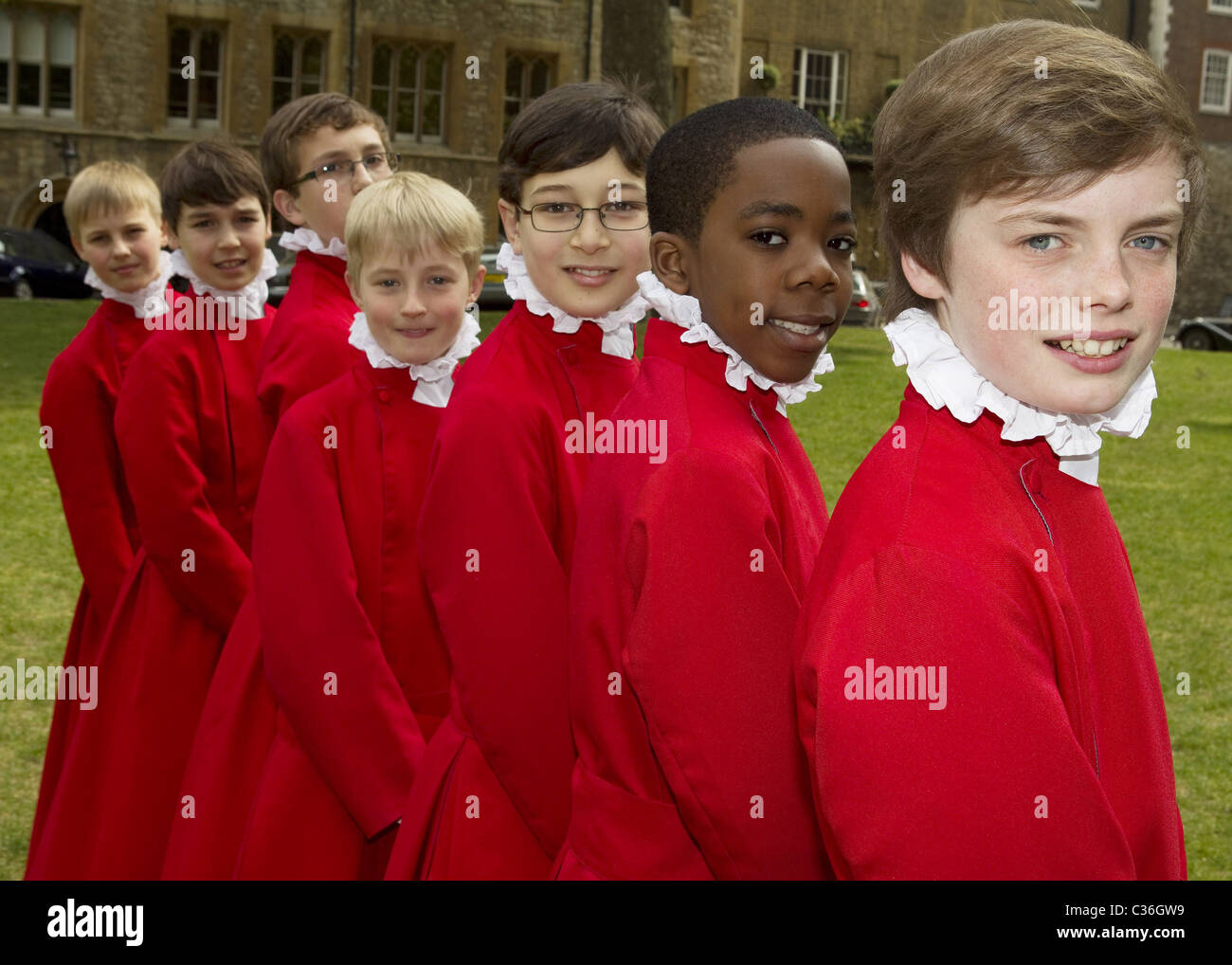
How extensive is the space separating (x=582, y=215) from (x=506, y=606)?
0.74 m

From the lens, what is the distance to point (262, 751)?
326 centimetres

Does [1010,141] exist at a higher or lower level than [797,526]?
higher

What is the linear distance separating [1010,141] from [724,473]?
1.97 feet

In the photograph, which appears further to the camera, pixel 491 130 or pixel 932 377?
pixel 491 130

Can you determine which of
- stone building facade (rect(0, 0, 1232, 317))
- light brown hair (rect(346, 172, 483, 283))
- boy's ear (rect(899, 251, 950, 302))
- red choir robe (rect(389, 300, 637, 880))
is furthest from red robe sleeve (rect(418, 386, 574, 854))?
stone building facade (rect(0, 0, 1232, 317))

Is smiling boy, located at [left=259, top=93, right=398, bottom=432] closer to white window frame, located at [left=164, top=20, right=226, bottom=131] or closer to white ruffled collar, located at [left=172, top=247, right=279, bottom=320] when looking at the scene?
white ruffled collar, located at [left=172, top=247, right=279, bottom=320]

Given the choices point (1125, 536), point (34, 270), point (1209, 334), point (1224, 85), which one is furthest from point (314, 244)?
point (1224, 85)

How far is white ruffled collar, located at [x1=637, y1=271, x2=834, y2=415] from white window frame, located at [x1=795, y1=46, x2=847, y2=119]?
117ft

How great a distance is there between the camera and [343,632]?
9.59ft

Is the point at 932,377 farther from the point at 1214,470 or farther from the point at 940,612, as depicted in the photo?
the point at 1214,470

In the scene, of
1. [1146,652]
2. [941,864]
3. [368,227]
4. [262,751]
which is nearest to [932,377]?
[1146,652]

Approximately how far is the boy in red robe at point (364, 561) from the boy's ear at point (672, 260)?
0.79 m

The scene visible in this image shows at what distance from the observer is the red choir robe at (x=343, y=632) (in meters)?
2.92

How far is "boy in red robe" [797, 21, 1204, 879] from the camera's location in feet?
4.73
